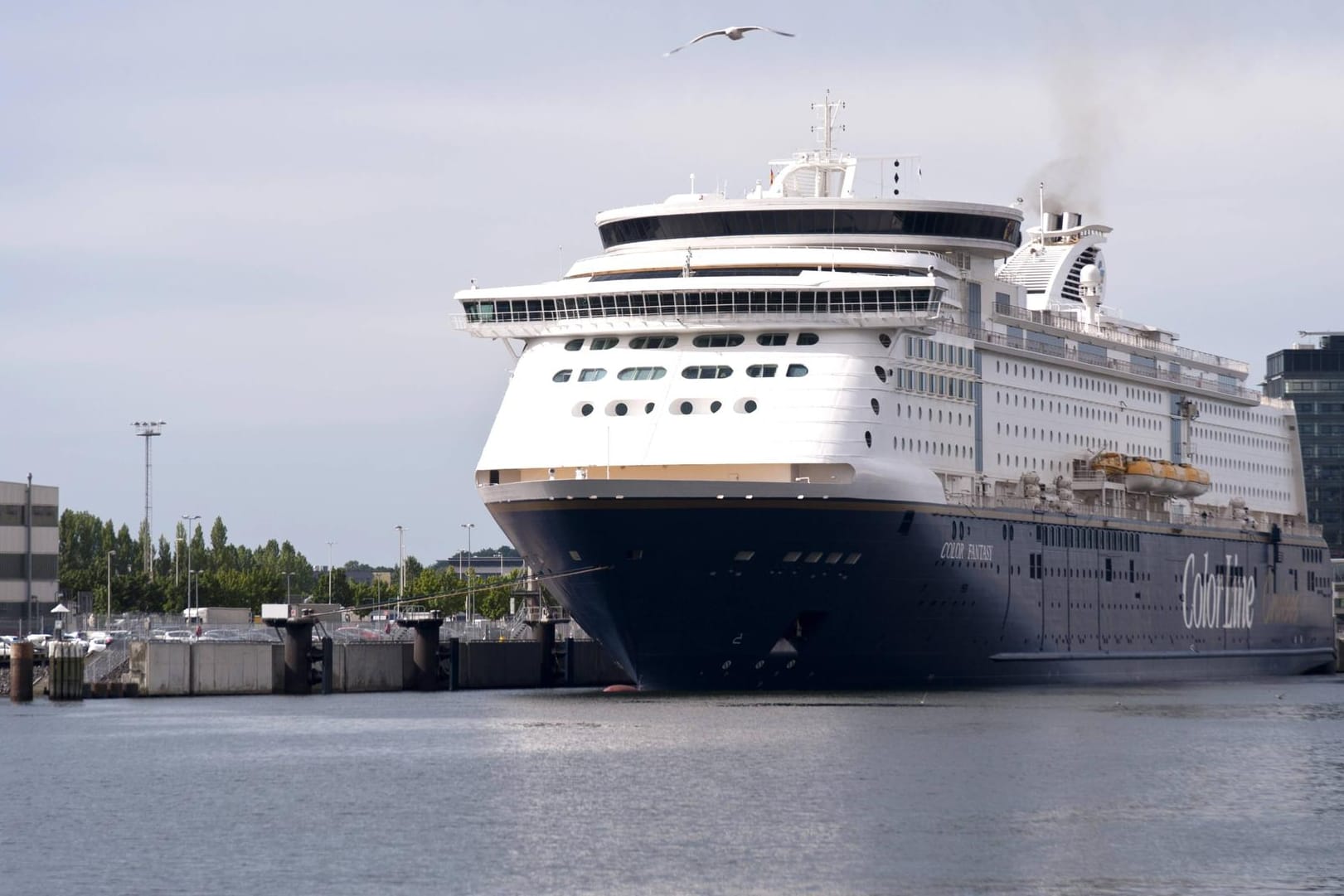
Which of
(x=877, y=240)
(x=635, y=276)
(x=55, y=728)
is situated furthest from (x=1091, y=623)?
(x=55, y=728)

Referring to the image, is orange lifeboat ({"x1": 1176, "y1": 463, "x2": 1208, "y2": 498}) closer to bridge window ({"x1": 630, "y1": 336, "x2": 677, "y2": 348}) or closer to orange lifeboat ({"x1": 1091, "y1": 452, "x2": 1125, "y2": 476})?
orange lifeboat ({"x1": 1091, "y1": 452, "x2": 1125, "y2": 476})

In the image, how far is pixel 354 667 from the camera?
2552 inches

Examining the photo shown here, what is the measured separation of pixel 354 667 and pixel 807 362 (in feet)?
61.1

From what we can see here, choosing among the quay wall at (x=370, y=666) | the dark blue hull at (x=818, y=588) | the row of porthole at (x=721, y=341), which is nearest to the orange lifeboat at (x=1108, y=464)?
the dark blue hull at (x=818, y=588)

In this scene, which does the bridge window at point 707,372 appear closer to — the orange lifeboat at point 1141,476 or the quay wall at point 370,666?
the quay wall at point 370,666

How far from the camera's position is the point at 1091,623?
6341cm

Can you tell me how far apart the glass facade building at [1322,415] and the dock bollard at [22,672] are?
85374mm

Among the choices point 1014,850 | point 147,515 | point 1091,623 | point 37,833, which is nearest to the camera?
point 1014,850

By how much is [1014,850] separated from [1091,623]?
32892 mm

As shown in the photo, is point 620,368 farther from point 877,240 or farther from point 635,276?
point 877,240

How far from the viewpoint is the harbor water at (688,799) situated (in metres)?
29.8

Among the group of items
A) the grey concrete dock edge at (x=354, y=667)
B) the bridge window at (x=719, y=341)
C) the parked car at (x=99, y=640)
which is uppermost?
the bridge window at (x=719, y=341)

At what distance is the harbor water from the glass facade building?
250ft

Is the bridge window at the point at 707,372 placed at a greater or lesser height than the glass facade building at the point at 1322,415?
lesser
